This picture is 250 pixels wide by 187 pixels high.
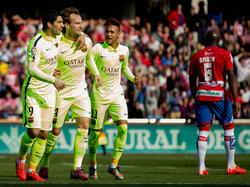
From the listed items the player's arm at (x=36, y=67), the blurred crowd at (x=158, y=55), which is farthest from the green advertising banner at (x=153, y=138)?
the player's arm at (x=36, y=67)

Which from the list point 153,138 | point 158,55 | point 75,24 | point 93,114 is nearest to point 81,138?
point 93,114

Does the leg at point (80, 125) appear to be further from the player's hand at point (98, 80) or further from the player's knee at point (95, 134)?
the player's knee at point (95, 134)

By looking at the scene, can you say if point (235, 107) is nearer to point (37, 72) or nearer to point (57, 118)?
point (57, 118)

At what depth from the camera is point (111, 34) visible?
11.6 metres

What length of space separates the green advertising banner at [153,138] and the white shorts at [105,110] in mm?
8017

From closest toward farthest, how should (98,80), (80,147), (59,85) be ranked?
1. (59,85)
2. (98,80)
3. (80,147)

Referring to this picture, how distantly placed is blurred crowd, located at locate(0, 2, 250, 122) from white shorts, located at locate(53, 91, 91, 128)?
906 cm

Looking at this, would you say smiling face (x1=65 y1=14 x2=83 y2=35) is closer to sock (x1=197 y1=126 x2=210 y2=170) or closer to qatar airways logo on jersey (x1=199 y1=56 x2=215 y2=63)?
qatar airways logo on jersey (x1=199 y1=56 x2=215 y2=63)

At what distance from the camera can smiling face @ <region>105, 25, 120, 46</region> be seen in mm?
11547

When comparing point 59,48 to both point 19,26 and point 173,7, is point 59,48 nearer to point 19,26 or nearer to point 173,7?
point 19,26

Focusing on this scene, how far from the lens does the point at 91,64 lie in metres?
11.0

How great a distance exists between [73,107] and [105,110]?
0.85 metres

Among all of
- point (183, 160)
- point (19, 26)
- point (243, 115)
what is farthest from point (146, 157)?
point (19, 26)

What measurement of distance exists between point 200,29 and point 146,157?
309 inches
